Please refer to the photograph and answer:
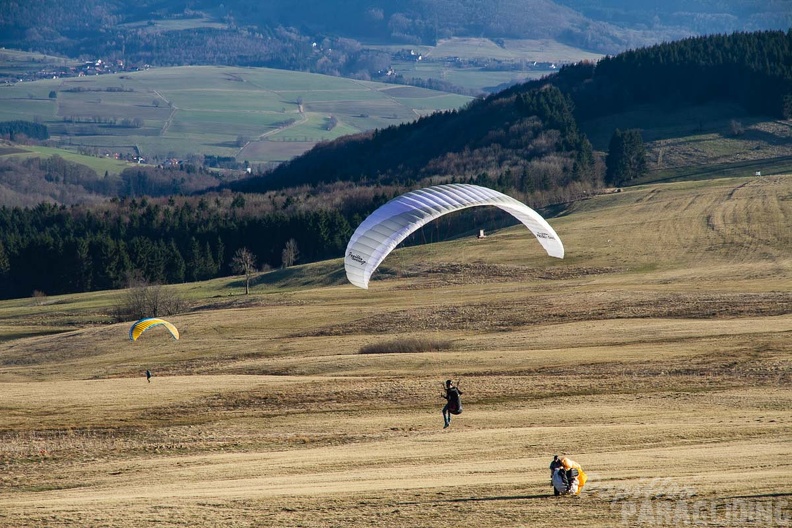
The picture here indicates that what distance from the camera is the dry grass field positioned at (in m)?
A: 18.7

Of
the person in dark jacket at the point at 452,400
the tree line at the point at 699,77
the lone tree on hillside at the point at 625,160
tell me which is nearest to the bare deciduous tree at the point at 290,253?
the lone tree on hillside at the point at 625,160

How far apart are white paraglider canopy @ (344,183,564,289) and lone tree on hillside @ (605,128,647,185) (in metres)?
82.5

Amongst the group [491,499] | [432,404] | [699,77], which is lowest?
[491,499]

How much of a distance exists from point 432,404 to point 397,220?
7.77 metres

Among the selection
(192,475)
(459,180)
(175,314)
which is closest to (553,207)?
(459,180)

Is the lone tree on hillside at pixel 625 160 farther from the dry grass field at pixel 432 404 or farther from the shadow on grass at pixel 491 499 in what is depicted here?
the shadow on grass at pixel 491 499

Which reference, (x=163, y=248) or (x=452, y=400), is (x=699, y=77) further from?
(x=452, y=400)

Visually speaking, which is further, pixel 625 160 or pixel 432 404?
pixel 625 160

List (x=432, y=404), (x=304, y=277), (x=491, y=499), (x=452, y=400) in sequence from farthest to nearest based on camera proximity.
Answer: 1. (x=304, y=277)
2. (x=432, y=404)
3. (x=452, y=400)
4. (x=491, y=499)

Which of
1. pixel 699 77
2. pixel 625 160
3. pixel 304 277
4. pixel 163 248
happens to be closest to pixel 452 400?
pixel 304 277

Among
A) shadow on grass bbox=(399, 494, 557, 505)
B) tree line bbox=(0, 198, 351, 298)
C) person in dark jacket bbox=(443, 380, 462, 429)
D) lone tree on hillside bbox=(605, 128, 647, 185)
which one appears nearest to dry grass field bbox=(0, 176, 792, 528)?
shadow on grass bbox=(399, 494, 557, 505)

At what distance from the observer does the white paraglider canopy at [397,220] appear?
35125 mm

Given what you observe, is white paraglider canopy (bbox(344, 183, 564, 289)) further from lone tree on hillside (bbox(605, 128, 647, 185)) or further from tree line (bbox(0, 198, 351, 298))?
lone tree on hillside (bbox(605, 128, 647, 185))

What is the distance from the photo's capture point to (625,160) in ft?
388
